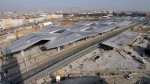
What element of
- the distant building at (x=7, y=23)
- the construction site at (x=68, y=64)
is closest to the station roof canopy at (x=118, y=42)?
the construction site at (x=68, y=64)

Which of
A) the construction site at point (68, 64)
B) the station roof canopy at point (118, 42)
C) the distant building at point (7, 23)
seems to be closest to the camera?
the construction site at point (68, 64)

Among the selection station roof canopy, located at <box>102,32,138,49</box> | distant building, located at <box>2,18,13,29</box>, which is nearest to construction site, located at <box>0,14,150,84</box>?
station roof canopy, located at <box>102,32,138,49</box>

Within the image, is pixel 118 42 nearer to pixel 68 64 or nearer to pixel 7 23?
pixel 68 64

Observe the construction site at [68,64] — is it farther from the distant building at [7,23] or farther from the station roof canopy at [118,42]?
the distant building at [7,23]

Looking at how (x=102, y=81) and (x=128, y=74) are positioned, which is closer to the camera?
(x=102, y=81)

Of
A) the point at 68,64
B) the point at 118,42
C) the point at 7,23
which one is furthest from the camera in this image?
the point at 7,23

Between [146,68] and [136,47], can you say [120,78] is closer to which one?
[146,68]

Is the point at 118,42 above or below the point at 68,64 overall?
above

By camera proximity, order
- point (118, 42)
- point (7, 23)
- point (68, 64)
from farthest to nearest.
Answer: point (7, 23) < point (118, 42) < point (68, 64)

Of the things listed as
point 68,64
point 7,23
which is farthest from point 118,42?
point 7,23

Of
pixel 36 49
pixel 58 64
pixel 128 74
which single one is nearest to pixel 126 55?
pixel 128 74

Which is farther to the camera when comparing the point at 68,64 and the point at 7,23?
the point at 7,23
